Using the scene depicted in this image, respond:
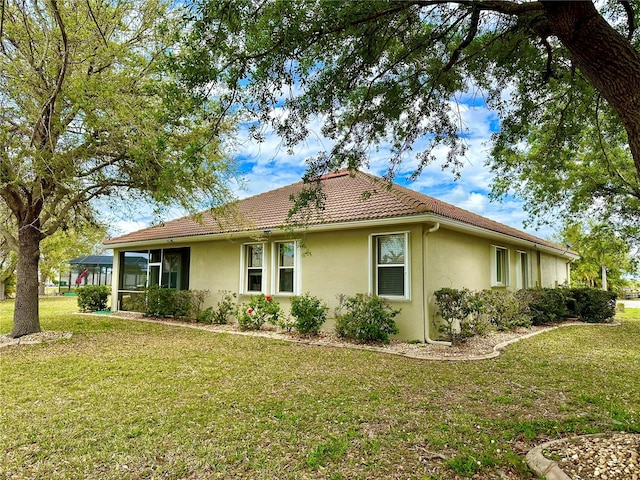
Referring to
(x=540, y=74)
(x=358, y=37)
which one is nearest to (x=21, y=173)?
(x=358, y=37)

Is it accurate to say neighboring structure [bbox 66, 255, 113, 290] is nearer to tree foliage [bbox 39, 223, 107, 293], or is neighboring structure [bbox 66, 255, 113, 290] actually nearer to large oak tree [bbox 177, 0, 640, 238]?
tree foliage [bbox 39, 223, 107, 293]

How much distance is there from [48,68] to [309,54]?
5744 millimetres

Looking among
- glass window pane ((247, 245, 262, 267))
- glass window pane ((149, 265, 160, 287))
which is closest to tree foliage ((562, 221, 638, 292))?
glass window pane ((247, 245, 262, 267))

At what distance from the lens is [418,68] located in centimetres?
630

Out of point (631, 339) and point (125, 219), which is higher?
point (125, 219)

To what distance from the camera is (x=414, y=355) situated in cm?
804

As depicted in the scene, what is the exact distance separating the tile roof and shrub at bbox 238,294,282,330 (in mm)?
2043

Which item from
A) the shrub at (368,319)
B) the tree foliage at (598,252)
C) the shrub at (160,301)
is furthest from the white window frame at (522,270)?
the shrub at (160,301)

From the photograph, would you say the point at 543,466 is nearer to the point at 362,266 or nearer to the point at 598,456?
the point at 598,456

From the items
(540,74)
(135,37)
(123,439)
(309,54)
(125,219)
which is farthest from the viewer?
(125,219)

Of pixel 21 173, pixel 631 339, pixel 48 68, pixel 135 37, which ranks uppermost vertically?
pixel 135 37

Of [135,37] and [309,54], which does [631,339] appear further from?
[135,37]

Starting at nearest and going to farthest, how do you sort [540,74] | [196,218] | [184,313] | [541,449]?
[541,449]
[540,74]
[196,218]
[184,313]

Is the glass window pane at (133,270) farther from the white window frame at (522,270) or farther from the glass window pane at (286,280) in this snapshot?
the white window frame at (522,270)
